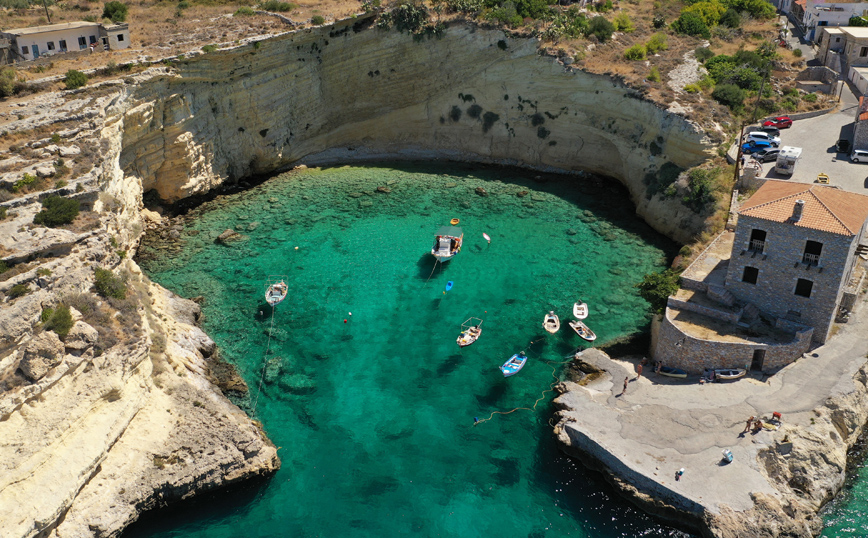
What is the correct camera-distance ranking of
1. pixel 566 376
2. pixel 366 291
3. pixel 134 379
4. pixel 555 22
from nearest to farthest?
→ pixel 134 379, pixel 566 376, pixel 366 291, pixel 555 22

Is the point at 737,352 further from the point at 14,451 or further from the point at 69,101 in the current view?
the point at 69,101

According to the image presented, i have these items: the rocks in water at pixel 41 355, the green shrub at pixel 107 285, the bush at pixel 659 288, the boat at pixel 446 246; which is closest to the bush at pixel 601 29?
the boat at pixel 446 246

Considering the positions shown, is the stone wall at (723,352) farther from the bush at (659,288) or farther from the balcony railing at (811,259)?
the balcony railing at (811,259)

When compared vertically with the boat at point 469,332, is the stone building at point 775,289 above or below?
above

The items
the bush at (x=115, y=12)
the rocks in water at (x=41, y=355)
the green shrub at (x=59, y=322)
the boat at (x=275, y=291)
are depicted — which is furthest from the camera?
the bush at (x=115, y=12)

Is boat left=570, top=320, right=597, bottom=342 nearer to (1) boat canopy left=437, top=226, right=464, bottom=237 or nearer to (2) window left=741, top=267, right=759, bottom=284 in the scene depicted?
(2) window left=741, top=267, right=759, bottom=284

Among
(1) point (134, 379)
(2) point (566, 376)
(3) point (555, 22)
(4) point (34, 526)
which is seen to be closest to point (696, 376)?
(2) point (566, 376)

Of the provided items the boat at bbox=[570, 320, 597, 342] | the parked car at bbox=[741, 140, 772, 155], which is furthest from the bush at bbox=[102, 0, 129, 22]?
the parked car at bbox=[741, 140, 772, 155]
